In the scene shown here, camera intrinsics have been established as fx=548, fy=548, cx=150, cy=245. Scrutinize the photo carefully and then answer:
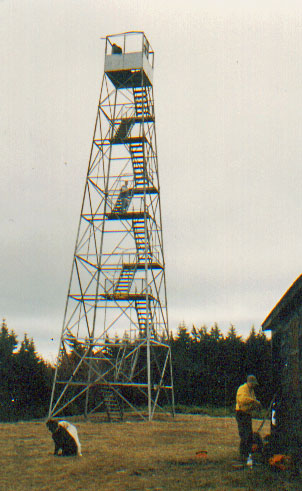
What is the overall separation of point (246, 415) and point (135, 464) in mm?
2635

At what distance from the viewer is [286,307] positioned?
1202cm

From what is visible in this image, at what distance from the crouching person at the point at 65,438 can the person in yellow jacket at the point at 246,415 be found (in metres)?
4.09

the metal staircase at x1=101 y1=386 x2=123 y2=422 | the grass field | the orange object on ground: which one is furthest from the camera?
the metal staircase at x1=101 y1=386 x2=123 y2=422

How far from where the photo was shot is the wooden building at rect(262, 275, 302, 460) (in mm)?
10781

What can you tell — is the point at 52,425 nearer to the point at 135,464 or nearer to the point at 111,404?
the point at 135,464

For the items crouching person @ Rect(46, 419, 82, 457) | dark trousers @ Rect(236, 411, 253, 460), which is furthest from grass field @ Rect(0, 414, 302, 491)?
dark trousers @ Rect(236, 411, 253, 460)

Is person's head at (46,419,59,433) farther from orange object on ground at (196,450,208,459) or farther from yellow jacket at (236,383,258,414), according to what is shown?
yellow jacket at (236,383,258,414)

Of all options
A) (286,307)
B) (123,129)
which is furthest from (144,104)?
(286,307)

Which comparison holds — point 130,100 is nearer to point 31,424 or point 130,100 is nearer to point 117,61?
point 117,61

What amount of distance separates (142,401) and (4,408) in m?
8.75

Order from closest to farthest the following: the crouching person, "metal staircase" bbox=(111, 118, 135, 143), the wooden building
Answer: the wooden building → the crouching person → "metal staircase" bbox=(111, 118, 135, 143)

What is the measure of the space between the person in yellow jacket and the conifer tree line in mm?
22386

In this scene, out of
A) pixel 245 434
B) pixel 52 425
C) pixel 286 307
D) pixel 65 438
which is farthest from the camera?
pixel 52 425

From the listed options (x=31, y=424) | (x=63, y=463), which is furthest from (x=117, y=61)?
(x=63, y=463)
